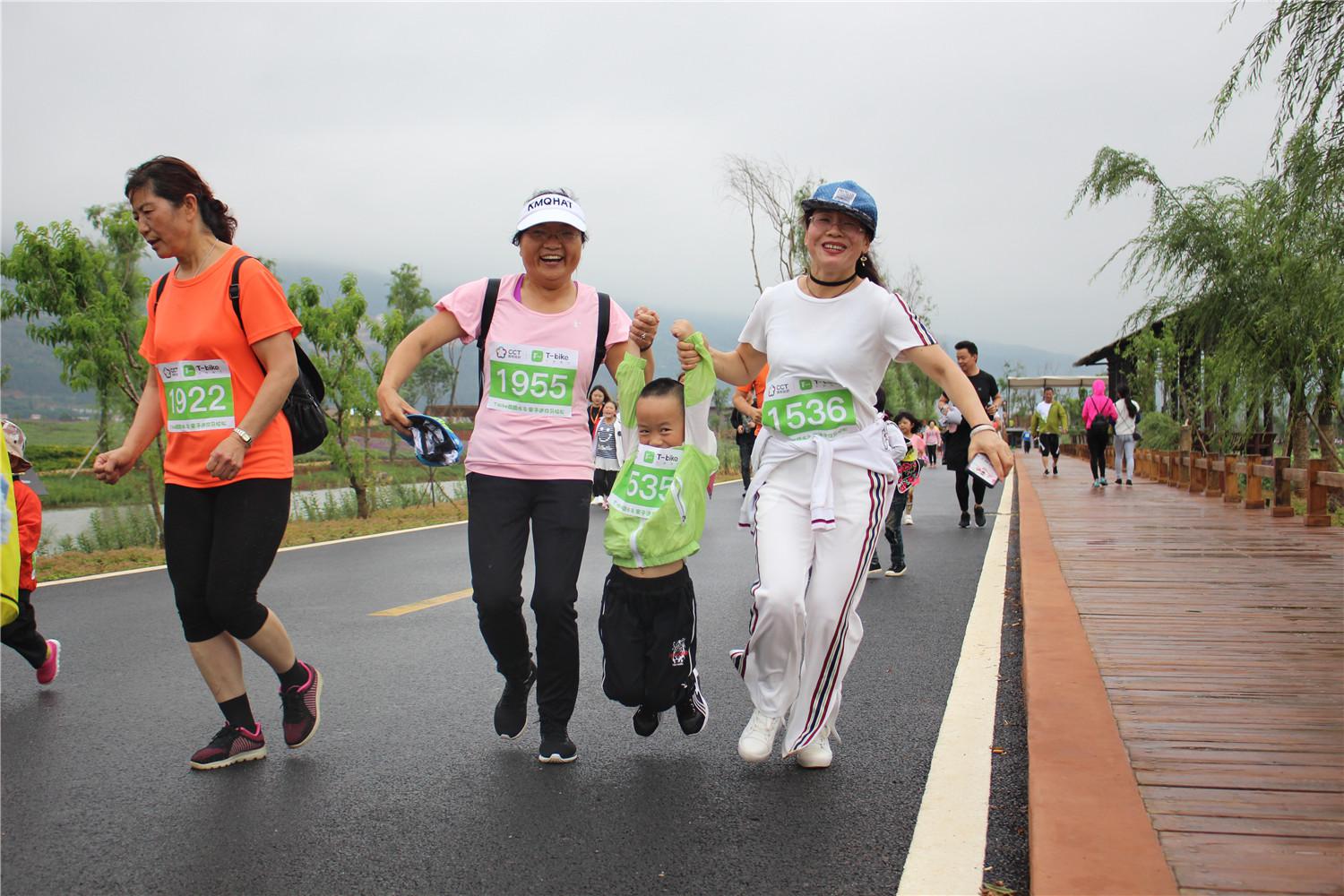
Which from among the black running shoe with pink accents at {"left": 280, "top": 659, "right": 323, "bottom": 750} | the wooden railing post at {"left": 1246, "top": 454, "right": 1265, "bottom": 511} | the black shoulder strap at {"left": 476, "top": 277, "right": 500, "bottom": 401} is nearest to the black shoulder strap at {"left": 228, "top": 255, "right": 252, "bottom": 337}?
the black shoulder strap at {"left": 476, "top": 277, "right": 500, "bottom": 401}

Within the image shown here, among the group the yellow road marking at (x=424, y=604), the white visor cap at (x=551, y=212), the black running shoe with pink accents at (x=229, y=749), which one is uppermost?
the white visor cap at (x=551, y=212)

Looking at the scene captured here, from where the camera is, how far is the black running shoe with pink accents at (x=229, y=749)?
4.03 meters

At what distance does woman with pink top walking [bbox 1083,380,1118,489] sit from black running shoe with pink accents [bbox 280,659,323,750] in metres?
16.7

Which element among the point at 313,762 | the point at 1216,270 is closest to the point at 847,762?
the point at 313,762

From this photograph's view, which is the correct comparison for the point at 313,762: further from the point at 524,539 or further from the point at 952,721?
the point at 952,721

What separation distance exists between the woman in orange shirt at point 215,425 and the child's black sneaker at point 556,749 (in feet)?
3.50

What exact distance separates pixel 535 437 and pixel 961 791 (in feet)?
6.17

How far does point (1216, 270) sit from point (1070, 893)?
58.3 ft

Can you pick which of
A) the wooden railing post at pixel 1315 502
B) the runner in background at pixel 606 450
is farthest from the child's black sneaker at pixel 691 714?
the runner in background at pixel 606 450

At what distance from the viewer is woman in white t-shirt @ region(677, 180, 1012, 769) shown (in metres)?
3.81

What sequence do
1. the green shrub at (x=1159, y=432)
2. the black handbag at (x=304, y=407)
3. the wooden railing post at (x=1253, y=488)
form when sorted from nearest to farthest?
1. the black handbag at (x=304, y=407)
2. the wooden railing post at (x=1253, y=488)
3. the green shrub at (x=1159, y=432)

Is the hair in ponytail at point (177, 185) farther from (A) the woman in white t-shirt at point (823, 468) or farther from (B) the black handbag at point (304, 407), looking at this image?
(A) the woman in white t-shirt at point (823, 468)

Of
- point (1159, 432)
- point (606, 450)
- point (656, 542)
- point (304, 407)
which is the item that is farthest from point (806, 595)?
point (1159, 432)

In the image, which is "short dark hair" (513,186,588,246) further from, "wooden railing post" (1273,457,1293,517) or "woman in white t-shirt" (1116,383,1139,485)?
"woman in white t-shirt" (1116,383,1139,485)
